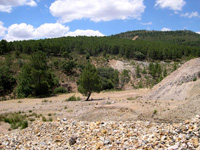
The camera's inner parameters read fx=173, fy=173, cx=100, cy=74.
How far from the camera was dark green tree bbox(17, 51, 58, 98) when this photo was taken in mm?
30766

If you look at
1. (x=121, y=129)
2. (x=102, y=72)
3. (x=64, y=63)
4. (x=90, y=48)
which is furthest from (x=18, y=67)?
(x=121, y=129)

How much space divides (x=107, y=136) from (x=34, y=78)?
83.9ft

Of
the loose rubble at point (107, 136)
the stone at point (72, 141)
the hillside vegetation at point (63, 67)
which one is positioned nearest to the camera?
the loose rubble at point (107, 136)

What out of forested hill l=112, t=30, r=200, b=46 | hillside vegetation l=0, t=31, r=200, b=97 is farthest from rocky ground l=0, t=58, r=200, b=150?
forested hill l=112, t=30, r=200, b=46

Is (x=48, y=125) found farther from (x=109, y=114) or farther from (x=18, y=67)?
(x=18, y=67)

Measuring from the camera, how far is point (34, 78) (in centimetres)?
3077

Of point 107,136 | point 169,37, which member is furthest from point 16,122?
point 169,37

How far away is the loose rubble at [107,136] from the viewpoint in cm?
647

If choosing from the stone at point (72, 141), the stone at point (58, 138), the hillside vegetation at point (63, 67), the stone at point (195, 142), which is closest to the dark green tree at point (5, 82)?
the hillside vegetation at point (63, 67)

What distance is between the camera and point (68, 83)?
4512 cm

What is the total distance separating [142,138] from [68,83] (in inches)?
1546

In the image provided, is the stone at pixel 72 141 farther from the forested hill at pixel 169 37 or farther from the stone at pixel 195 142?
the forested hill at pixel 169 37

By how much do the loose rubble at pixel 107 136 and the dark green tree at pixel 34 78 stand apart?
68.0 ft

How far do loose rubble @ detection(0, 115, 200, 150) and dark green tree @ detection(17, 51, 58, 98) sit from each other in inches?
815
